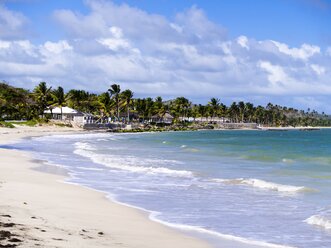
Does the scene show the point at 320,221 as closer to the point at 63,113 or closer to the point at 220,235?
the point at 220,235

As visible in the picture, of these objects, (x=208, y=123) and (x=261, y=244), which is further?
(x=208, y=123)

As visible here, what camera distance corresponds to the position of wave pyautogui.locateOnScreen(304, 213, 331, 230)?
1145cm

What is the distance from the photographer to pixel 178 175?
74.0ft

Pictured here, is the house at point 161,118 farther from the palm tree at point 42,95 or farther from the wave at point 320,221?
the wave at point 320,221

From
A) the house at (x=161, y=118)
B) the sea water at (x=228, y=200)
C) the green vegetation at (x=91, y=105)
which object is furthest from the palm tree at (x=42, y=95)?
the sea water at (x=228, y=200)

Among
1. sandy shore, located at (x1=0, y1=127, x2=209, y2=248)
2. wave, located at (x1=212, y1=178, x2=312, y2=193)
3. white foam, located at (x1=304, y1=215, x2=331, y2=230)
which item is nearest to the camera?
sandy shore, located at (x1=0, y1=127, x2=209, y2=248)

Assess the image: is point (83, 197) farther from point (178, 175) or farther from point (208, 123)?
point (208, 123)

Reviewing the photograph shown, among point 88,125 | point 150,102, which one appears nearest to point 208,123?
point 150,102

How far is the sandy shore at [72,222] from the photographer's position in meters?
8.41

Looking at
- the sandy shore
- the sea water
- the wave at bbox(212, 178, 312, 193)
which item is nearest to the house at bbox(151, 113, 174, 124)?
the sea water

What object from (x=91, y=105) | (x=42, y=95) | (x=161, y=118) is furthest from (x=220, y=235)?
(x=161, y=118)

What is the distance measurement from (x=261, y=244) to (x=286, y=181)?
12.3 m

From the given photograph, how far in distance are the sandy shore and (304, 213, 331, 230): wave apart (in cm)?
351

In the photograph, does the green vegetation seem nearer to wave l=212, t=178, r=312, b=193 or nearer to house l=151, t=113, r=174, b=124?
house l=151, t=113, r=174, b=124
